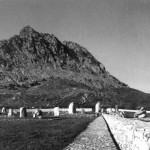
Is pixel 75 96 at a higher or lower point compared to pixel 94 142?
higher

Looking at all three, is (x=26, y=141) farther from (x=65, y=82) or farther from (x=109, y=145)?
(x=65, y=82)

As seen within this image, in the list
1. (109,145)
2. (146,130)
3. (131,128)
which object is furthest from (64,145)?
(146,130)

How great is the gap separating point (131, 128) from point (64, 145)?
739cm

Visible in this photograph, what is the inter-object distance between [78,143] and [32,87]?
159 meters

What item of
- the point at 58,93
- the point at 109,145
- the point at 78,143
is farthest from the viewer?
the point at 58,93

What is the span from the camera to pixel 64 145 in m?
15.2

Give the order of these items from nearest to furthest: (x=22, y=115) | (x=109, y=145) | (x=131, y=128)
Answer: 1. (x=131, y=128)
2. (x=109, y=145)
3. (x=22, y=115)

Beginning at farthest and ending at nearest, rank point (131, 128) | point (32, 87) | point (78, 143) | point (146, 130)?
1. point (32, 87)
2. point (78, 143)
3. point (131, 128)
4. point (146, 130)

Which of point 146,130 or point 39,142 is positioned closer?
point 146,130

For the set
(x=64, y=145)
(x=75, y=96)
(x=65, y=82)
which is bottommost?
(x=64, y=145)

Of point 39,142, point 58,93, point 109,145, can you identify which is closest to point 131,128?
point 109,145

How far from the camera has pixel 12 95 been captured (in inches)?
5536

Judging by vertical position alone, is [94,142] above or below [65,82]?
below

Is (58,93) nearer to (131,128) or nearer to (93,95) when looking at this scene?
(93,95)
